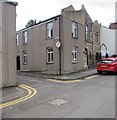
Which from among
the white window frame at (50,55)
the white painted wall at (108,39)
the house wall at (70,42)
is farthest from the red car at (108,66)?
the white painted wall at (108,39)

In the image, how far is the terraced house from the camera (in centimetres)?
2231

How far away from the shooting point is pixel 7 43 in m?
14.1

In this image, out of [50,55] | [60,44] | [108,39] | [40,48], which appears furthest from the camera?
[108,39]

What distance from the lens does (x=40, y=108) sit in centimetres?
877

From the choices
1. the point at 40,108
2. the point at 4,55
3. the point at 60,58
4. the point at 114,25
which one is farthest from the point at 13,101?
the point at 114,25

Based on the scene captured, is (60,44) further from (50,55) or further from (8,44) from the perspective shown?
(8,44)

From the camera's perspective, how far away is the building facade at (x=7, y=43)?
13758 mm

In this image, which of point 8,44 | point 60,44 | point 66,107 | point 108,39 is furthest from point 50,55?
point 108,39

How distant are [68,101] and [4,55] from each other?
18.9 ft

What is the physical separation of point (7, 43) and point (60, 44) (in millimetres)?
8674

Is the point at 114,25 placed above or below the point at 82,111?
above

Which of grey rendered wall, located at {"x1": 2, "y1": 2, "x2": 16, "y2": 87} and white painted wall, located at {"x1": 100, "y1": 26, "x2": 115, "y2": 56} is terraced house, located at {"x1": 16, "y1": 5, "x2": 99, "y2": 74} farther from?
grey rendered wall, located at {"x1": 2, "y1": 2, "x2": 16, "y2": 87}

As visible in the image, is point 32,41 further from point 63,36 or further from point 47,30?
point 63,36

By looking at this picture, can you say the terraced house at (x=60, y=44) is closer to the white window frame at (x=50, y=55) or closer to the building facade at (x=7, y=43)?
the white window frame at (x=50, y=55)
